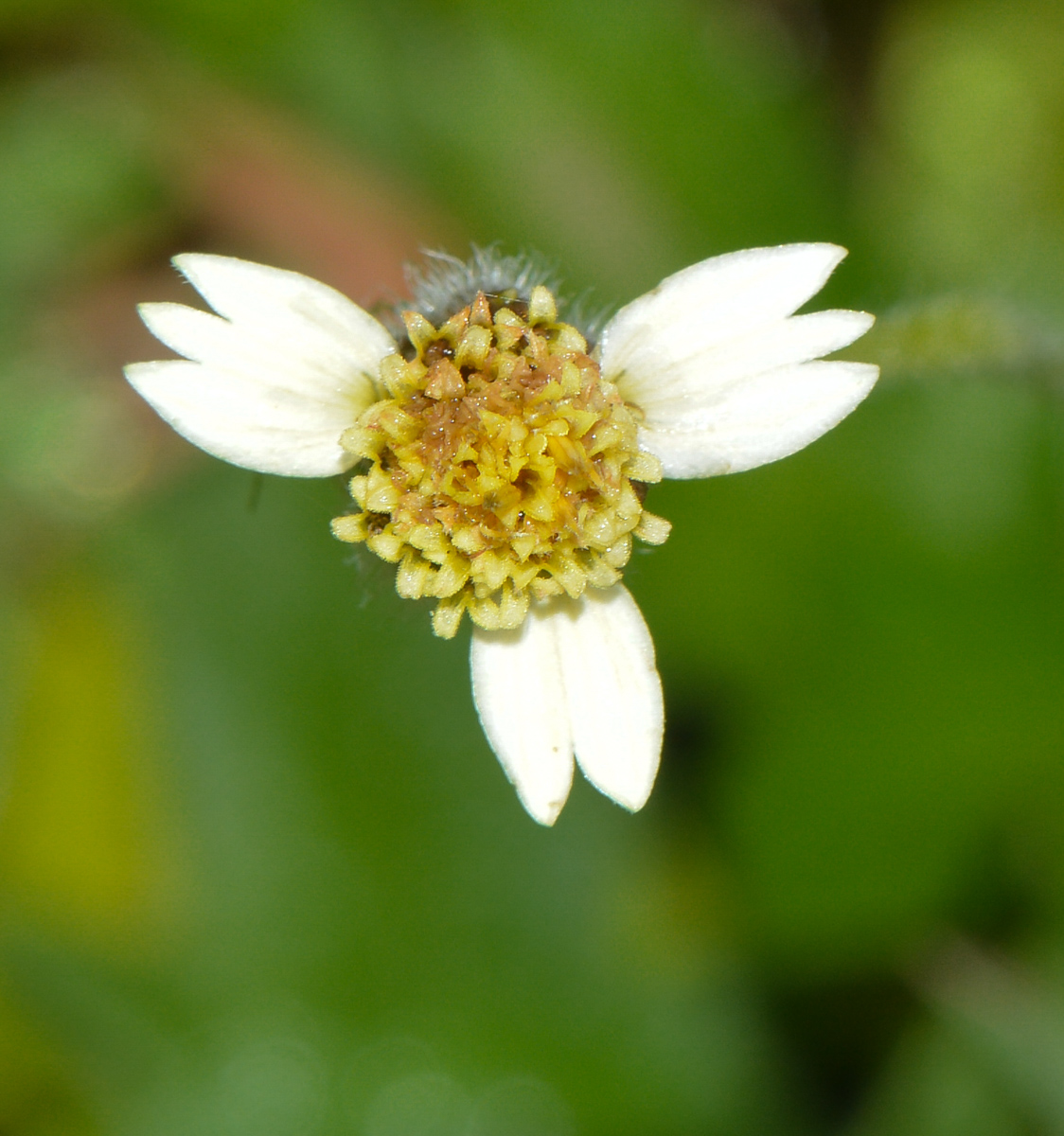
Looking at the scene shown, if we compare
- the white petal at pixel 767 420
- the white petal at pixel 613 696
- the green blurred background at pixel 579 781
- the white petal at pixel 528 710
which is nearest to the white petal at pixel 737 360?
the white petal at pixel 767 420

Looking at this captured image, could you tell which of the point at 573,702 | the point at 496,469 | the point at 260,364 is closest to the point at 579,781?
the point at 573,702

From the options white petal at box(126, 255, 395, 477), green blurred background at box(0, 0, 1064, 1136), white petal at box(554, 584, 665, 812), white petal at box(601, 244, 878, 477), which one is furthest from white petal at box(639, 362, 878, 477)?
green blurred background at box(0, 0, 1064, 1136)

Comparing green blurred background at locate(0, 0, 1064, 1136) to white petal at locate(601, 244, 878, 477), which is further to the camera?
green blurred background at locate(0, 0, 1064, 1136)

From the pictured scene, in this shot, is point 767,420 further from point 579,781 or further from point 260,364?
point 579,781

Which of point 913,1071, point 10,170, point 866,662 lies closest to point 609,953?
point 913,1071

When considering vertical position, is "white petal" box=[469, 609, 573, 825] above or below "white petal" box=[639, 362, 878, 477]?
below

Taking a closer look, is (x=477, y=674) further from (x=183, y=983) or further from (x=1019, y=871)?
(x=1019, y=871)

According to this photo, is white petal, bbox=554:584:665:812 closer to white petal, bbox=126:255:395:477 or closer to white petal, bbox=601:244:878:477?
white petal, bbox=601:244:878:477

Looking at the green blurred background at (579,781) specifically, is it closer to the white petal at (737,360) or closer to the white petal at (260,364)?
the white petal at (260,364)
